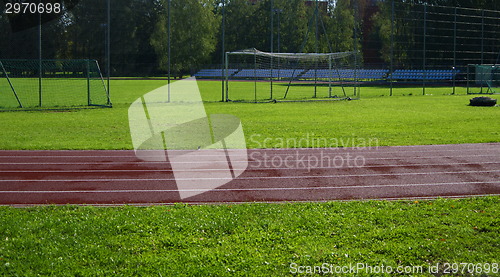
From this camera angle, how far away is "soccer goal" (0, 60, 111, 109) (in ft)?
70.0

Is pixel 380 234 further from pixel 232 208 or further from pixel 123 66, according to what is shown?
pixel 123 66

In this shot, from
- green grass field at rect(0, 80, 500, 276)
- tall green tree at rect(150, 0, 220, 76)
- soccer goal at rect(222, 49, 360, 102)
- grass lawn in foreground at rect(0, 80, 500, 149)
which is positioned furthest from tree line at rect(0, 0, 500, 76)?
green grass field at rect(0, 80, 500, 276)

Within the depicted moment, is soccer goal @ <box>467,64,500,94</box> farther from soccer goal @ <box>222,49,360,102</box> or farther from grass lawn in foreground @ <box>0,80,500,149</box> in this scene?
grass lawn in foreground @ <box>0,80,500,149</box>

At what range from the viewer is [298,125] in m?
14.1

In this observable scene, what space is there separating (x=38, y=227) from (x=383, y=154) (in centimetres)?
657

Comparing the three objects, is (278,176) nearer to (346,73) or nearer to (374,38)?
(346,73)

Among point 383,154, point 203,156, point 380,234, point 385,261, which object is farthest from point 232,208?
point 383,154

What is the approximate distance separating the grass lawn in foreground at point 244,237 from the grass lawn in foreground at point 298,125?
5.02m

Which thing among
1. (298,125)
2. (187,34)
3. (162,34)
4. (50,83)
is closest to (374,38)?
(187,34)

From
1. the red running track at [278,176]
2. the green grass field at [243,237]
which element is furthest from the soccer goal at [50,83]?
the green grass field at [243,237]

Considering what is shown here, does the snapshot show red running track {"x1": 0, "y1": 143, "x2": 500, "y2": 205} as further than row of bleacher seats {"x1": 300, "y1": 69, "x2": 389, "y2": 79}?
No

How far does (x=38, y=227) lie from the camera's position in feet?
16.8

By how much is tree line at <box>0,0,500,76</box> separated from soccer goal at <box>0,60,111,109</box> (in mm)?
2438

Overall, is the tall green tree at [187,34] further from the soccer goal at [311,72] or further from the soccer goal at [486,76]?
the soccer goal at [486,76]
